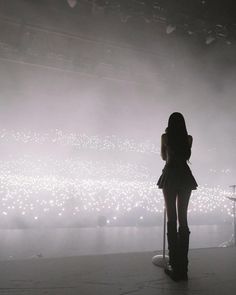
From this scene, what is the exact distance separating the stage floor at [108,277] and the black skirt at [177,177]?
589 millimetres

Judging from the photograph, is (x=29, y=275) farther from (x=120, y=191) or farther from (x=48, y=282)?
(x=120, y=191)

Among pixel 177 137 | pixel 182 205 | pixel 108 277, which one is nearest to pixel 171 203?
pixel 182 205

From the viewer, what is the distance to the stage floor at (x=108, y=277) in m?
1.60

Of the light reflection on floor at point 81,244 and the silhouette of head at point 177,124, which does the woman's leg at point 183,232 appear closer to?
the silhouette of head at point 177,124

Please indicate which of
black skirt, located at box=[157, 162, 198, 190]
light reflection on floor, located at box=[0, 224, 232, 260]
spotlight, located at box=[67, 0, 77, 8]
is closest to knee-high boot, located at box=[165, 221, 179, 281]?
black skirt, located at box=[157, 162, 198, 190]

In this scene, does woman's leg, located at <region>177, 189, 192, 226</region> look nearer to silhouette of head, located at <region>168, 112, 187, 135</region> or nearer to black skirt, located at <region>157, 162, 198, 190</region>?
black skirt, located at <region>157, 162, 198, 190</region>

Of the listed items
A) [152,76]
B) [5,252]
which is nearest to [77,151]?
[5,252]

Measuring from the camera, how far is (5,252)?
202 inches

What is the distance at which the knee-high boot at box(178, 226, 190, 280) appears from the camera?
6.03 feet

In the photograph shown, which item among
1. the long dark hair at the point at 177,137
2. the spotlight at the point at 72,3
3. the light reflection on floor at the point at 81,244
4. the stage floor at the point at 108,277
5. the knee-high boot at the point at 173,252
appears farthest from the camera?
the light reflection on floor at the point at 81,244

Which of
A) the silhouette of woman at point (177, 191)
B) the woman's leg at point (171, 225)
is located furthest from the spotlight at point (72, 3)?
the woman's leg at point (171, 225)

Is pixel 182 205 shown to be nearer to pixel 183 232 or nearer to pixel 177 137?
pixel 183 232

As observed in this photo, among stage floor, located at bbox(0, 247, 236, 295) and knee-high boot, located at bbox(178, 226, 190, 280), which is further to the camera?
knee-high boot, located at bbox(178, 226, 190, 280)

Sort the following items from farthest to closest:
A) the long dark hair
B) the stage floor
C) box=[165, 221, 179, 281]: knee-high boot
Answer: the long dark hair → box=[165, 221, 179, 281]: knee-high boot → the stage floor
